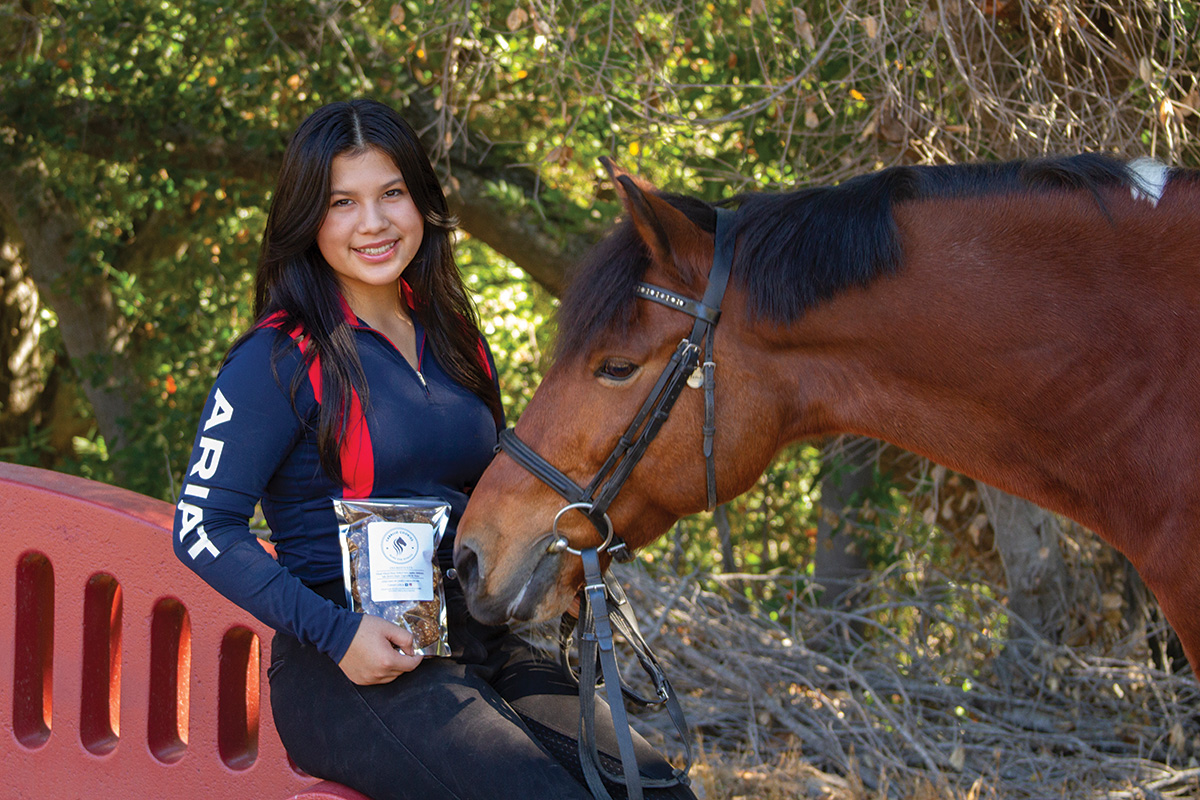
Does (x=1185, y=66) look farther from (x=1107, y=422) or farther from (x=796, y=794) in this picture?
(x=796, y=794)

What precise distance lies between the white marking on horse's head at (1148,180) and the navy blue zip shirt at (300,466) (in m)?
1.45

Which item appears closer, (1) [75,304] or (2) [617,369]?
(2) [617,369]

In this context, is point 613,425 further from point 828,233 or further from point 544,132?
point 544,132

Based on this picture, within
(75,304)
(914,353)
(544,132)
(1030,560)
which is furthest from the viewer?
(75,304)

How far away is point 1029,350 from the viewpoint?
185cm

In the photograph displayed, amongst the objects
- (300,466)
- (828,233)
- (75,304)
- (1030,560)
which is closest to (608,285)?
(828,233)

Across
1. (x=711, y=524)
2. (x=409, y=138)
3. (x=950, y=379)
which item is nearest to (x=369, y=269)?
(x=409, y=138)

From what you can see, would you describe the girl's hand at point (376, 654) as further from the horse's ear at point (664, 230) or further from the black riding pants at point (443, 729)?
the horse's ear at point (664, 230)

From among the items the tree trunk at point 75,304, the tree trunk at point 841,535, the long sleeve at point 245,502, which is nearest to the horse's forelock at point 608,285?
the long sleeve at point 245,502

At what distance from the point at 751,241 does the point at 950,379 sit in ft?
1.58

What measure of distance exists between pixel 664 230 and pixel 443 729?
106 centimetres

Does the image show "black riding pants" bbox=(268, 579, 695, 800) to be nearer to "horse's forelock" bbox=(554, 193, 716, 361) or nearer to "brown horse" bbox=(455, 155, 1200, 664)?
"brown horse" bbox=(455, 155, 1200, 664)

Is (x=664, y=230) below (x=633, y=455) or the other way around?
the other way around

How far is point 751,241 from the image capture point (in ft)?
6.43
